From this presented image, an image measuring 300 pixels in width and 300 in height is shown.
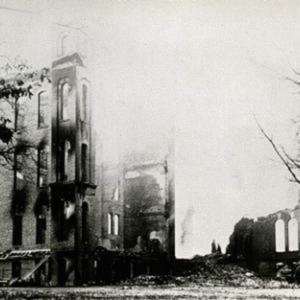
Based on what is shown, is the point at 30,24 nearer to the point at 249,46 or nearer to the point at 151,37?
the point at 151,37

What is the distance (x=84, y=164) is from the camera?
648 centimetres

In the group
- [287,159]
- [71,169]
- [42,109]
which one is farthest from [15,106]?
[287,159]

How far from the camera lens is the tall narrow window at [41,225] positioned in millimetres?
6609

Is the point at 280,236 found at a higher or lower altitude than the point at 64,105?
lower

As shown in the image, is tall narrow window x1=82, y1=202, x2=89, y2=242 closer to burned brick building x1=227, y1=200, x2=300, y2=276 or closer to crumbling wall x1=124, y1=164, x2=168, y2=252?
crumbling wall x1=124, y1=164, x2=168, y2=252

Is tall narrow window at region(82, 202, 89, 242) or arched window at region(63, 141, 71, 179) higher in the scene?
arched window at region(63, 141, 71, 179)

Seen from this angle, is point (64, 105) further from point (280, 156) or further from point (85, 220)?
point (280, 156)

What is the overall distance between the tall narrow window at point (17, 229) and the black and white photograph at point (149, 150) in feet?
0.04

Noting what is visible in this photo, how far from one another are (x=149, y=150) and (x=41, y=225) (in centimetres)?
137

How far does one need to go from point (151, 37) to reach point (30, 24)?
985 mm

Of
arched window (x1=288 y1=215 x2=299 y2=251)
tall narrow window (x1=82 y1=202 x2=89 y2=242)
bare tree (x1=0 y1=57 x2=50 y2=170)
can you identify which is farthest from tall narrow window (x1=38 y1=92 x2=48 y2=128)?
arched window (x1=288 y1=215 x2=299 y2=251)

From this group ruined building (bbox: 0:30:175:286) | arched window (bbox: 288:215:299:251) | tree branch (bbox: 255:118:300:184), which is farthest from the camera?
ruined building (bbox: 0:30:175:286)

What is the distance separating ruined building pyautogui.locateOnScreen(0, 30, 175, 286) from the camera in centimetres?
629

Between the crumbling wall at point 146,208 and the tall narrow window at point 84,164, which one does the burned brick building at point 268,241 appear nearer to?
the crumbling wall at point 146,208
